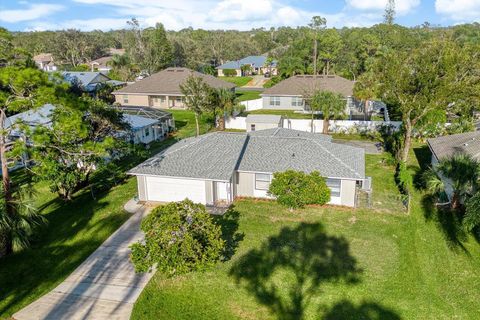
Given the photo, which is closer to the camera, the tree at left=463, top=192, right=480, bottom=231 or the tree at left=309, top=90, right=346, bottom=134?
the tree at left=463, top=192, right=480, bottom=231

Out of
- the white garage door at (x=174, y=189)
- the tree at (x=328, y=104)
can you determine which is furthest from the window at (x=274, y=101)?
the white garage door at (x=174, y=189)

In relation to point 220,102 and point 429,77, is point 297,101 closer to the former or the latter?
point 220,102

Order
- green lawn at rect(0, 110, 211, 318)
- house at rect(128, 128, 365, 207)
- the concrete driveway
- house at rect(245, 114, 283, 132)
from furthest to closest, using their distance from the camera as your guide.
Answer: house at rect(245, 114, 283, 132), house at rect(128, 128, 365, 207), green lawn at rect(0, 110, 211, 318), the concrete driveway

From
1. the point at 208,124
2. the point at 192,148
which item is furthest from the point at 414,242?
the point at 208,124

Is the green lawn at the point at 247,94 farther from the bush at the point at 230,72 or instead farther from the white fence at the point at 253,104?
the bush at the point at 230,72

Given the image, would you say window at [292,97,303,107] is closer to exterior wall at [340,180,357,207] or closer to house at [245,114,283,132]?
house at [245,114,283,132]

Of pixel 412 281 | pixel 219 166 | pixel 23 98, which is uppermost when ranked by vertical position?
pixel 23 98

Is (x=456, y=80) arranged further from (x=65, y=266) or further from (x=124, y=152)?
(x=65, y=266)

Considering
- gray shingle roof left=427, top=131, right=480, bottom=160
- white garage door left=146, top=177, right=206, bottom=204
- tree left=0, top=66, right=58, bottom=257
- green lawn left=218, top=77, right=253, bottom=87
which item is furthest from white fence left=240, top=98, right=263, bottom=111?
tree left=0, top=66, right=58, bottom=257
